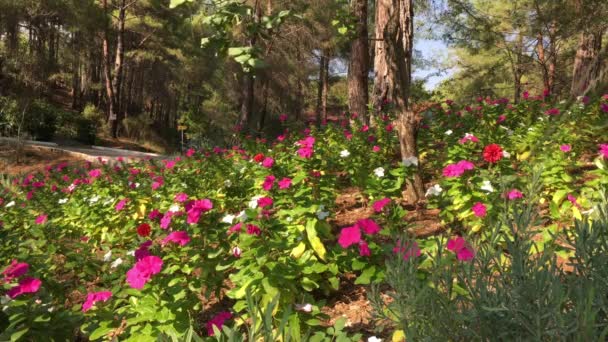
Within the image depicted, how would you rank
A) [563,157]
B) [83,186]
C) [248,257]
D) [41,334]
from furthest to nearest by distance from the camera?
[83,186] < [563,157] < [248,257] < [41,334]

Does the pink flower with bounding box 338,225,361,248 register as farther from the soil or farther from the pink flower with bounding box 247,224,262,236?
the soil

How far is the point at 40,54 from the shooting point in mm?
20828

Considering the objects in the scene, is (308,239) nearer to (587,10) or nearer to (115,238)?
(115,238)

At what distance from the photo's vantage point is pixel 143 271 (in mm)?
2041

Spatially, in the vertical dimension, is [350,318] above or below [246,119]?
below

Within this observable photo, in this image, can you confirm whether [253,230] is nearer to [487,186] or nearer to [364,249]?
[364,249]

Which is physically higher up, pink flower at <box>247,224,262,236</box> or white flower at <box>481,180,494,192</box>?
white flower at <box>481,180,494,192</box>

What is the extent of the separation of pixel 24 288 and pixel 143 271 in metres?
0.52

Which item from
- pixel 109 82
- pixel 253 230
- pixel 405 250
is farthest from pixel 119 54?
pixel 405 250

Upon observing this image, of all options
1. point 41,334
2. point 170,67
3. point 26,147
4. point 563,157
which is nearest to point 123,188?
point 41,334

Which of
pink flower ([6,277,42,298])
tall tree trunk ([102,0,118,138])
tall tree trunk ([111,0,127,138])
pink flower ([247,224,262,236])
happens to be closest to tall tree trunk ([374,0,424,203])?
pink flower ([247,224,262,236])

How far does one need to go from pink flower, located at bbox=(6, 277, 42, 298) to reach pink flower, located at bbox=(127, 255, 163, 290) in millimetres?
408

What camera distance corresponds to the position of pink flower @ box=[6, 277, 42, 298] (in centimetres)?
179

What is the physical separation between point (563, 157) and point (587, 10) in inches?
173
